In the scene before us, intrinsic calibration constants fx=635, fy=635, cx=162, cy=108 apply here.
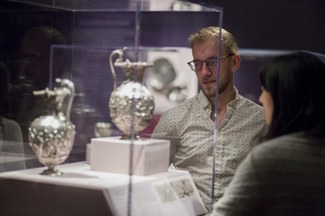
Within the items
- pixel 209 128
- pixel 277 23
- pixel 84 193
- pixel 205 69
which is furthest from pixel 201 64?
pixel 277 23

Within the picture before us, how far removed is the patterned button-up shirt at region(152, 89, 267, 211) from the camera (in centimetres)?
260

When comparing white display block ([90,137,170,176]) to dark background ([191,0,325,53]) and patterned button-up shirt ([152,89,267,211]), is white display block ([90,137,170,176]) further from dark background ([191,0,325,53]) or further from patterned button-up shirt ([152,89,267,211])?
dark background ([191,0,325,53])

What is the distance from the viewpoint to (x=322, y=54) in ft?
10.8

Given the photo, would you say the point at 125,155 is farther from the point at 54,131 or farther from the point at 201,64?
the point at 201,64

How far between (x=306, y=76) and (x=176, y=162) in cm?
80

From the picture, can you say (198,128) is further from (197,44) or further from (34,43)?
(34,43)

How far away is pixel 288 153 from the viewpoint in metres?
1.96

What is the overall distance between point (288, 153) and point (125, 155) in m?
0.54

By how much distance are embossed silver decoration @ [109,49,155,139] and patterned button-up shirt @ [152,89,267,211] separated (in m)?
0.18

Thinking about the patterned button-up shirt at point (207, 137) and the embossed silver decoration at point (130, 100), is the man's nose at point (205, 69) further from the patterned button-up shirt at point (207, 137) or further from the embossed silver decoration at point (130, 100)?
the embossed silver decoration at point (130, 100)

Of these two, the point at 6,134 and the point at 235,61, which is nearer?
the point at 6,134

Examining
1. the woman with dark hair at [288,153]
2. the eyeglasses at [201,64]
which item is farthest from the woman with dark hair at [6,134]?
the woman with dark hair at [288,153]

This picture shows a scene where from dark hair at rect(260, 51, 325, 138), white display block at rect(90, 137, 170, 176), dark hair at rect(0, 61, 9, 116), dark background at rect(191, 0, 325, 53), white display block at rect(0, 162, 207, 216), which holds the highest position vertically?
dark background at rect(191, 0, 325, 53)

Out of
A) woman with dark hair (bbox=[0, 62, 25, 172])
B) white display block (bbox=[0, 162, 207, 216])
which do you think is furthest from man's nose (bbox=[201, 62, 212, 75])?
woman with dark hair (bbox=[0, 62, 25, 172])
